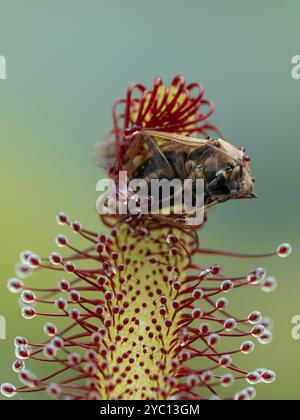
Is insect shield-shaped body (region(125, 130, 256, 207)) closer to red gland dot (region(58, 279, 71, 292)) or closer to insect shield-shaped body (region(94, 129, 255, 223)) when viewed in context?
insect shield-shaped body (region(94, 129, 255, 223))

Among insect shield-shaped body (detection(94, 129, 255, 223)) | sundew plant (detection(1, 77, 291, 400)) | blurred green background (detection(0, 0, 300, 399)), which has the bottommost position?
sundew plant (detection(1, 77, 291, 400))

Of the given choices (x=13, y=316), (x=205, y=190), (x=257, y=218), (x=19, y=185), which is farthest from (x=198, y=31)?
(x=205, y=190)

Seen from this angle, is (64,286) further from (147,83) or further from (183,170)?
(147,83)

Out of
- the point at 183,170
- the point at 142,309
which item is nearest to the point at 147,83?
the point at 183,170

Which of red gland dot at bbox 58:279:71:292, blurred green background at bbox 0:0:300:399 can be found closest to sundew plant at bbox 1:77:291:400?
red gland dot at bbox 58:279:71:292

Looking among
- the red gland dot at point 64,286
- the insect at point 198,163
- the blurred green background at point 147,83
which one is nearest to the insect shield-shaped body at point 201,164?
the insect at point 198,163

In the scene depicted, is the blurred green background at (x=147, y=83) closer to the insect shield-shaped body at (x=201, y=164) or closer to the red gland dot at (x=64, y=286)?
the red gland dot at (x=64, y=286)
